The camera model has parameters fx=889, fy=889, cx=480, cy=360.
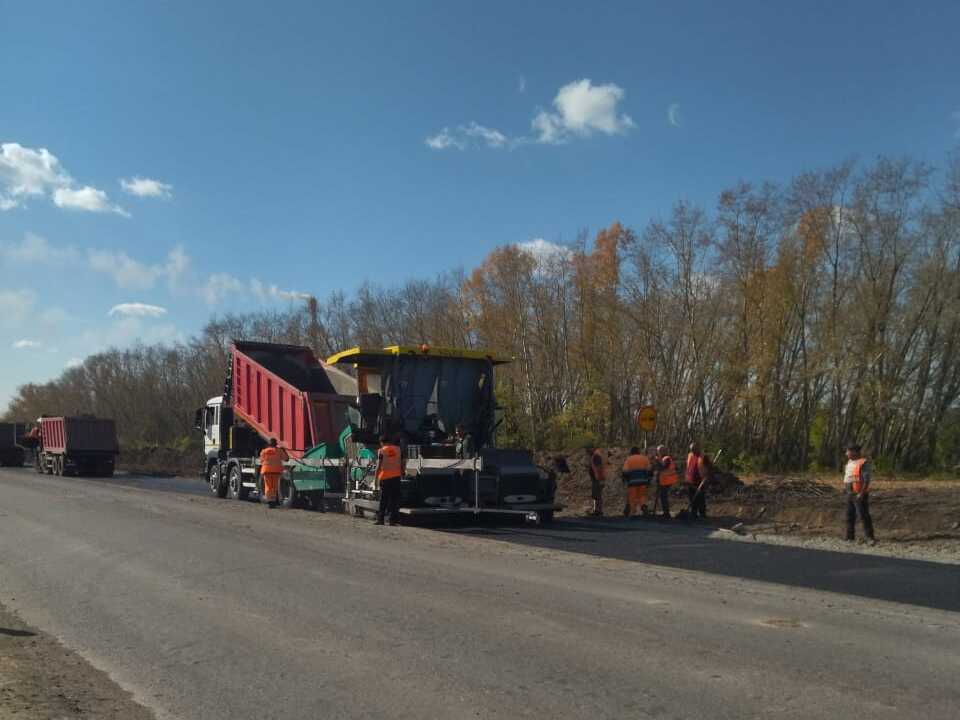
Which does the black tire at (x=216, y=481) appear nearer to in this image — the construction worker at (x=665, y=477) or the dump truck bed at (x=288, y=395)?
the dump truck bed at (x=288, y=395)

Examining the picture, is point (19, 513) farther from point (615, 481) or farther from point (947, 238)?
point (947, 238)

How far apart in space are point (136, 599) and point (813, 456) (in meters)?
27.5

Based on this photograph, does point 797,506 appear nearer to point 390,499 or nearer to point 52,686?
point 390,499

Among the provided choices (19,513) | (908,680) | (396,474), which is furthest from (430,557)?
(19,513)

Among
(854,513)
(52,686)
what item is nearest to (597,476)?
(854,513)

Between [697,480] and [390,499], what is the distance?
19.4 ft

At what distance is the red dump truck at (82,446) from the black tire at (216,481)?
13807 mm

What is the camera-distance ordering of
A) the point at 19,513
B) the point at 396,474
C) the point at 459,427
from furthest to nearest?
the point at 19,513, the point at 459,427, the point at 396,474

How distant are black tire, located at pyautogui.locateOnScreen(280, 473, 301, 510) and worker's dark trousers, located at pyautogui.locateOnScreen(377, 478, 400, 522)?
175 inches

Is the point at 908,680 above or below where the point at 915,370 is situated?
below

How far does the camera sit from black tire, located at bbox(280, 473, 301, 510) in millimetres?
18453

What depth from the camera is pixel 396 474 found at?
14.1 m

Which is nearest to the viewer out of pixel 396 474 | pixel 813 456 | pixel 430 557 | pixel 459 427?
pixel 430 557

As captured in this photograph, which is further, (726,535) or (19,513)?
(19,513)
